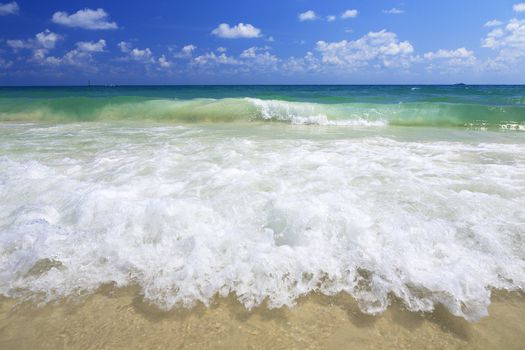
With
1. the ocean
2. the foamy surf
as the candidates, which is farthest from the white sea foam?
the foamy surf

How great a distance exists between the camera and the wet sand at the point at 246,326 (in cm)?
170

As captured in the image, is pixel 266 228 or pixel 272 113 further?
pixel 272 113

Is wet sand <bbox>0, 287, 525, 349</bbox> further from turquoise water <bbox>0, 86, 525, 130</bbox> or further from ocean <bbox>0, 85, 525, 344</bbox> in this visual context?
turquoise water <bbox>0, 86, 525, 130</bbox>

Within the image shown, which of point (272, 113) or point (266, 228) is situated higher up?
point (272, 113)

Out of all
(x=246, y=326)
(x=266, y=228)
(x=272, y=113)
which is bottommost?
(x=246, y=326)

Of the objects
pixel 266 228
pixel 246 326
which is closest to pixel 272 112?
pixel 266 228

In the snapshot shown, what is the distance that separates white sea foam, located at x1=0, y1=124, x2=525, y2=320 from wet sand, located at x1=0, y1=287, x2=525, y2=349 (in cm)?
8

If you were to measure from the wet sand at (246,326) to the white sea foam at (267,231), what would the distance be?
8cm

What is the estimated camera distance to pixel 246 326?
1.81 meters

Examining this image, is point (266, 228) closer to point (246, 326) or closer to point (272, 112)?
point (246, 326)

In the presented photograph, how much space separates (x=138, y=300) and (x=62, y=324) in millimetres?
381

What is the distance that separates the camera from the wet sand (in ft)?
5.57

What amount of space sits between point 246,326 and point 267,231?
85cm

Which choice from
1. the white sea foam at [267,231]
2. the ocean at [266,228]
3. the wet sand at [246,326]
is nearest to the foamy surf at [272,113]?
the ocean at [266,228]
